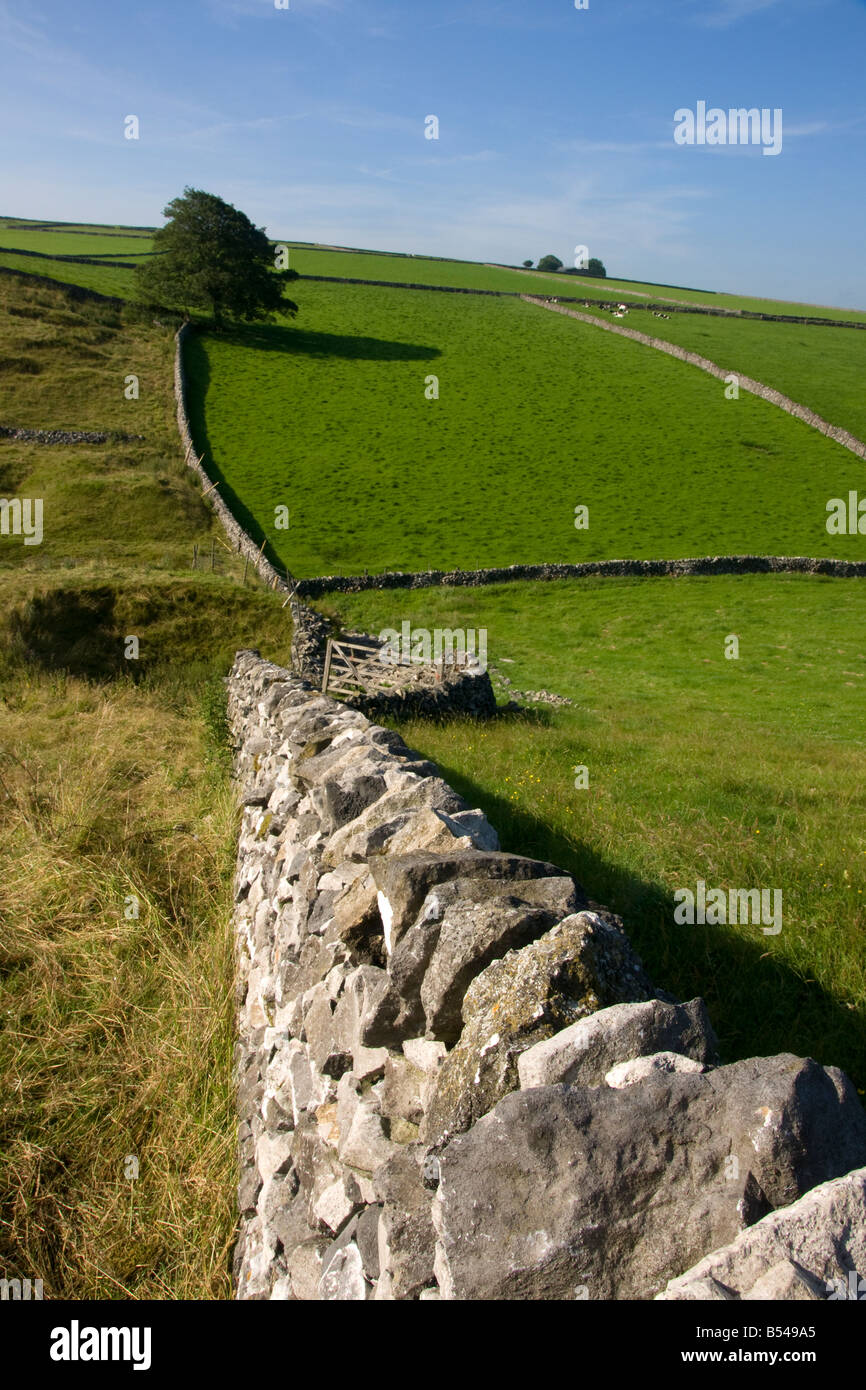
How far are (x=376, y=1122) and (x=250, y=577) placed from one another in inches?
1141

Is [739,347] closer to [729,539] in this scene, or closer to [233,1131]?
[729,539]

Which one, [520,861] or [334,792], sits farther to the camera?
[334,792]

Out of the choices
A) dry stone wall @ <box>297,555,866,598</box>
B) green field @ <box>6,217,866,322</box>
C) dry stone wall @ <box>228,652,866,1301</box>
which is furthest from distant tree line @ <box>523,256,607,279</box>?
dry stone wall @ <box>228,652,866,1301</box>

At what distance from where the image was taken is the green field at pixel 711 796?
4766 millimetres

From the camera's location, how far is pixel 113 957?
6164mm

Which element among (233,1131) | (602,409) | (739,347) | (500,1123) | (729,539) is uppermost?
(739,347)

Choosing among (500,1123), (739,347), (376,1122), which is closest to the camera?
(500,1123)

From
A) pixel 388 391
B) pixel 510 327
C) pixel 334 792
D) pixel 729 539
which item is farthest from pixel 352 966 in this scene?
pixel 510 327

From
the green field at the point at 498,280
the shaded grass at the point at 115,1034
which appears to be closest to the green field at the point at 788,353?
the green field at the point at 498,280

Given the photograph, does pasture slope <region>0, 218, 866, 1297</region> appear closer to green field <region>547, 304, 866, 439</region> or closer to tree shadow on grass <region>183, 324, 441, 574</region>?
tree shadow on grass <region>183, 324, 441, 574</region>

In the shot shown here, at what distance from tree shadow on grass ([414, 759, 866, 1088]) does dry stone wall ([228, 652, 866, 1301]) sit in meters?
1.53

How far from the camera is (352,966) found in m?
3.69

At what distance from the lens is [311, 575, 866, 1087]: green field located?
15.6 ft

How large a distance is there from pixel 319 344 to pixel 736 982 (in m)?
63.6
